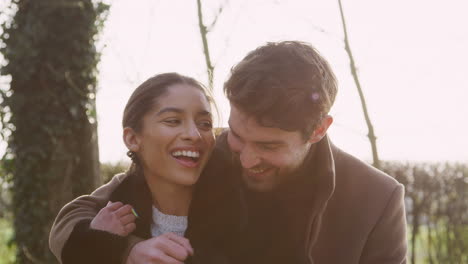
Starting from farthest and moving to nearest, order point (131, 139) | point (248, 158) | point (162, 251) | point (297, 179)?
point (297, 179) → point (248, 158) → point (131, 139) → point (162, 251)

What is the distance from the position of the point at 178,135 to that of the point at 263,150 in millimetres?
573

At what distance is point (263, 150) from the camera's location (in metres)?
2.87

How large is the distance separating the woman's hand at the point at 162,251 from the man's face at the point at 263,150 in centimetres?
63

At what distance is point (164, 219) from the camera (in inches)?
106

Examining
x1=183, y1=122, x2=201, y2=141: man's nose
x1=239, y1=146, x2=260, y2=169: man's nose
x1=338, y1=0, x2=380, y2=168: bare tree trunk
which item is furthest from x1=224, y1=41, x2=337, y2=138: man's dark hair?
x1=338, y1=0, x2=380, y2=168: bare tree trunk

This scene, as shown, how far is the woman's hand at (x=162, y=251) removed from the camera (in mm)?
2271

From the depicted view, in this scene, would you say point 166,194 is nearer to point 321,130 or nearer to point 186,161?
point 186,161

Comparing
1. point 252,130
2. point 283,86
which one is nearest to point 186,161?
point 252,130

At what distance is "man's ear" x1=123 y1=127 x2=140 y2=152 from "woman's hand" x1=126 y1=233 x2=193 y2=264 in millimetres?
518

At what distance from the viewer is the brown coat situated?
109 inches

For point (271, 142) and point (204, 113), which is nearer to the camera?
point (204, 113)

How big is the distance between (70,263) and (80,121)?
3.61 m

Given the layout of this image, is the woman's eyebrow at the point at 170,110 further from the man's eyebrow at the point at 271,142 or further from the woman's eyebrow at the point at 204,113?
the man's eyebrow at the point at 271,142

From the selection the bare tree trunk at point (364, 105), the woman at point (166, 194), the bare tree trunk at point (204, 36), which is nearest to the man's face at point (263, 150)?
the woman at point (166, 194)
